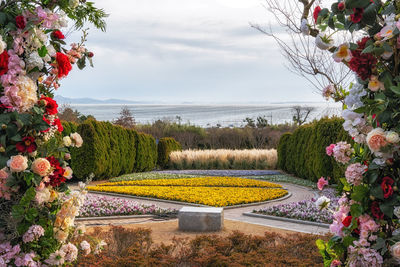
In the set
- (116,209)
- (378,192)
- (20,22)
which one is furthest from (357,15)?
(116,209)

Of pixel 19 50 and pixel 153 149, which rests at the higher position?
pixel 19 50

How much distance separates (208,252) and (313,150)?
865cm

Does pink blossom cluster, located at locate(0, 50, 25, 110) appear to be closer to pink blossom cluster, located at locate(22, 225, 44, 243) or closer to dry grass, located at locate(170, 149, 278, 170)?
pink blossom cluster, located at locate(22, 225, 44, 243)

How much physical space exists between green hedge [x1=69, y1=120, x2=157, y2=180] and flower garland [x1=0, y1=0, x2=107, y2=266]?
10048 millimetres

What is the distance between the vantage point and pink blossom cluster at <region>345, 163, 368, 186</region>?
239 cm

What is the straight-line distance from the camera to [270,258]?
4.36m

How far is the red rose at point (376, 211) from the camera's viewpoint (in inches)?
90.4

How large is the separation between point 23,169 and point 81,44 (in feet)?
3.76

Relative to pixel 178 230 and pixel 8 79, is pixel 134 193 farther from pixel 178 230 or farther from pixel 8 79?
pixel 8 79

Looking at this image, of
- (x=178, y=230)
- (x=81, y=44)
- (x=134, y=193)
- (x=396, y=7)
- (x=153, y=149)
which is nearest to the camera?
(x=396, y=7)

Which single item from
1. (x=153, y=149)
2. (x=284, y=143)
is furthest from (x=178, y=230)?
(x=153, y=149)

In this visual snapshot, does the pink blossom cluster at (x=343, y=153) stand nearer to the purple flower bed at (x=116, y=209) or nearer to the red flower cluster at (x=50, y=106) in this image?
the red flower cluster at (x=50, y=106)

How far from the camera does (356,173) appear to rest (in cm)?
239

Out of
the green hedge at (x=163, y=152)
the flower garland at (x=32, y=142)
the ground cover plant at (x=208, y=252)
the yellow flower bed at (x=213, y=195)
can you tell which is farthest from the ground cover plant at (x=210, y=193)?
the green hedge at (x=163, y=152)
